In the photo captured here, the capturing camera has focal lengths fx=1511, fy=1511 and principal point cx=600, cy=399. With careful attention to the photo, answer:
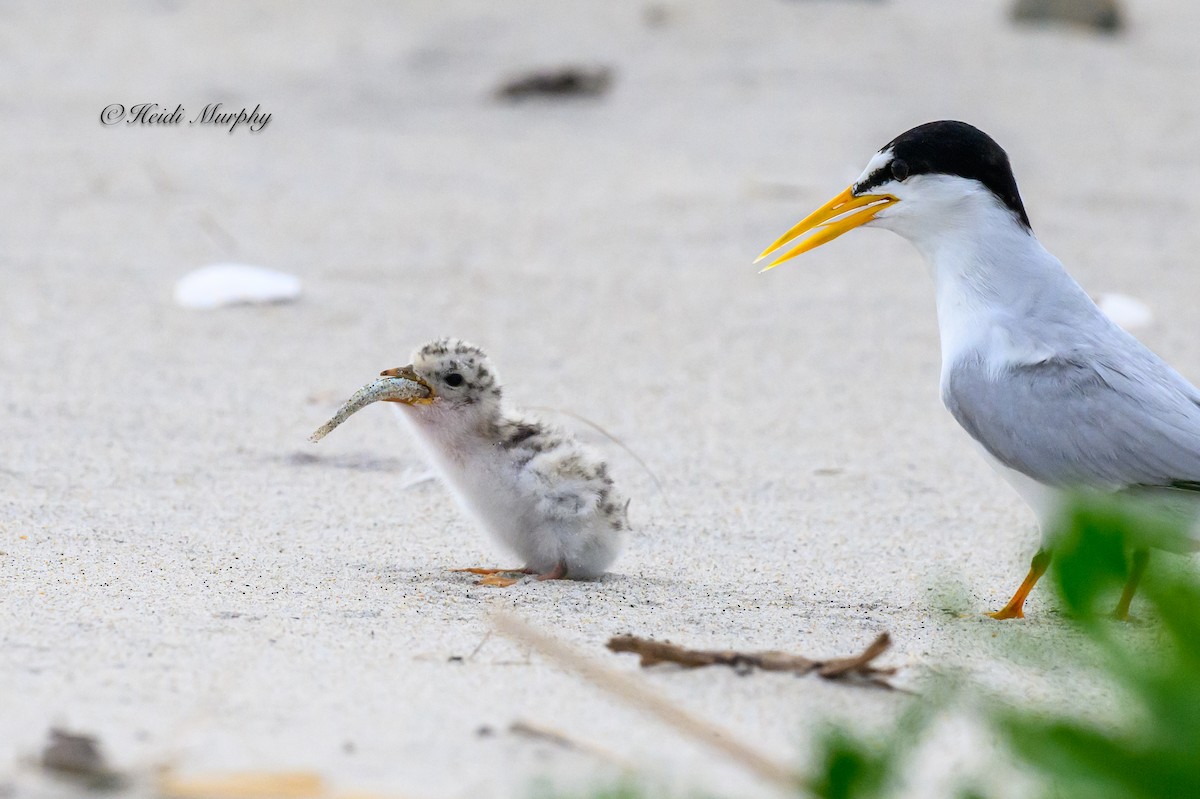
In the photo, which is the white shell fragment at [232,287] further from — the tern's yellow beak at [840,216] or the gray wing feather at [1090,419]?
the gray wing feather at [1090,419]

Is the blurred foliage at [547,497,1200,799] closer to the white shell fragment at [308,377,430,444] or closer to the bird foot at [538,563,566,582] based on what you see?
the bird foot at [538,563,566,582]

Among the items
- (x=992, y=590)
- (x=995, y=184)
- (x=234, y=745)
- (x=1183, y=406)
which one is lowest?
(x=992, y=590)

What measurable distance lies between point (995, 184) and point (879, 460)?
4.47 ft

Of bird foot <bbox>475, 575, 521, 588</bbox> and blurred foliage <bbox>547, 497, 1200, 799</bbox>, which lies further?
bird foot <bbox>475, 575, 521, 588</bbox>

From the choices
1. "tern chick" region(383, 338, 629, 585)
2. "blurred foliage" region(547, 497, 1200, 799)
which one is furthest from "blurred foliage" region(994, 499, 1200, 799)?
"tern chick" region(383, 338, 629, 585)

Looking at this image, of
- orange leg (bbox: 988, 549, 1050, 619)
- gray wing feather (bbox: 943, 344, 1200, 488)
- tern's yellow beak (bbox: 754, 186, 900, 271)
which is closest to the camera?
gray wing feather (bbox: 943, 344, 1200, 488)

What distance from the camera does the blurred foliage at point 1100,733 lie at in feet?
5.51

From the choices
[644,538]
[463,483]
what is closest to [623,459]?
[644,538]

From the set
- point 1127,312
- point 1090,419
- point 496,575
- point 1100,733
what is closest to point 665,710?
point 1100,733

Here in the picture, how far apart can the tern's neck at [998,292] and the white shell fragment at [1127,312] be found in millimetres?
2646

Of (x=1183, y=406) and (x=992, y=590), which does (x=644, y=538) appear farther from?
(x=1183, y=406)

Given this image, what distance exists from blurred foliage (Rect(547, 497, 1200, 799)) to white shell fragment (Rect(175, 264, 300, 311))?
486 centimetres

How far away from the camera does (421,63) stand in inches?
416

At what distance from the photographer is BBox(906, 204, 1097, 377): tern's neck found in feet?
11.8
